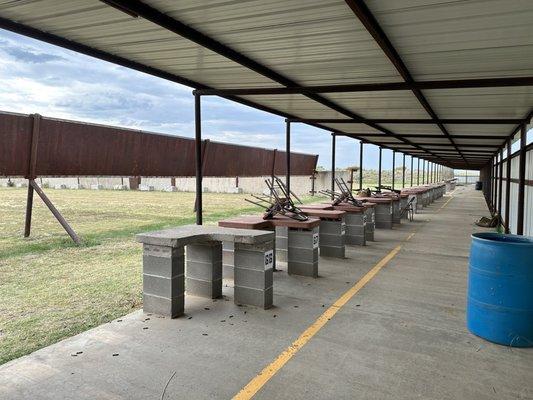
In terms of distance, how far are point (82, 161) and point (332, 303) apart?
908 cm

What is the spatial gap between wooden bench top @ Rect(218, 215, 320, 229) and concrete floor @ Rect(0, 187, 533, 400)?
112 cm

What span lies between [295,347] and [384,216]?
10.2 metres

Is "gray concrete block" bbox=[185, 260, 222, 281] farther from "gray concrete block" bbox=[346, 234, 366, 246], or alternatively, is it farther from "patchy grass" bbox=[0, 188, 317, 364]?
"gray concrete block" bbox=[346, 234, 366, 246]

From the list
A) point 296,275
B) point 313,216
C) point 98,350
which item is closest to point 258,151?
point 313,216

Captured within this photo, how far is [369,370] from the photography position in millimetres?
3617

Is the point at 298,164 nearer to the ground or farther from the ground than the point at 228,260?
farther from the ground

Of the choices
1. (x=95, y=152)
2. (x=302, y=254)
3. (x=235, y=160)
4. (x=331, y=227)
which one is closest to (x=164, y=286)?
(x=302, y=254)

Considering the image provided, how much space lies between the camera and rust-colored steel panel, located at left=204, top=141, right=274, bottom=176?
1664 cm

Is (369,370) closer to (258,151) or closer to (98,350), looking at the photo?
(98,350)

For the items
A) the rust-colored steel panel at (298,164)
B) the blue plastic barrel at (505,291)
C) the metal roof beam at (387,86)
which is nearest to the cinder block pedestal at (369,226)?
the metal roof beam at (387,86)

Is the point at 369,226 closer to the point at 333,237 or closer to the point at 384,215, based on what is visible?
the point at 333,237

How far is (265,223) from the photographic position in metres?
6.41

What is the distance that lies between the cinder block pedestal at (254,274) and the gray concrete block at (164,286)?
2.69 feet

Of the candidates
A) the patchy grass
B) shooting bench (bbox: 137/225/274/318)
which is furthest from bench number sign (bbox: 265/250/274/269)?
the patchy grass
